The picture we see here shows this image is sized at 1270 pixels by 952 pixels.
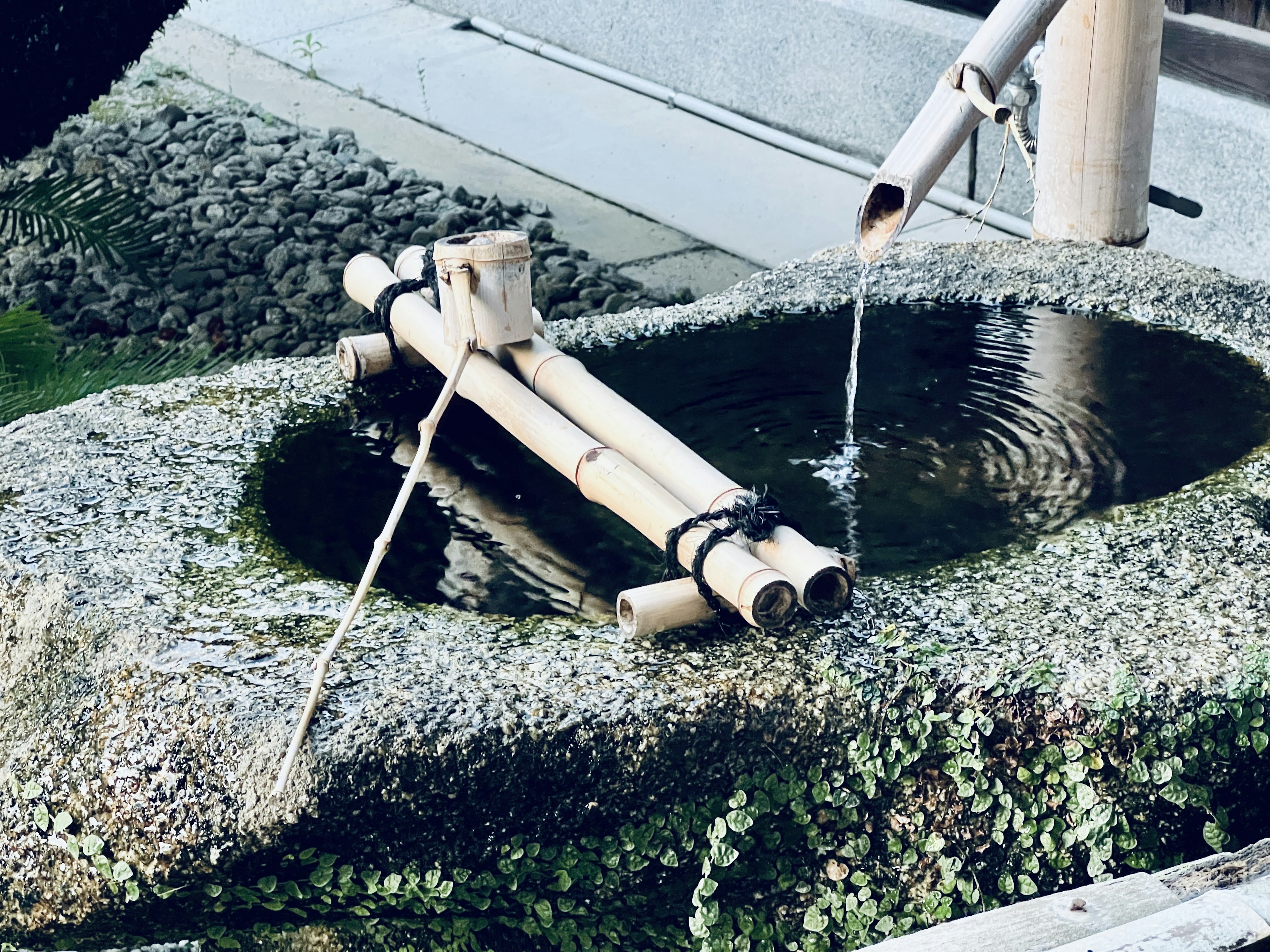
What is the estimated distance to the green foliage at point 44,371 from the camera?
375 cm

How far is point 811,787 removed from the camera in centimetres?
245

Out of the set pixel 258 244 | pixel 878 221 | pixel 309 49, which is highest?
pixel 878 221

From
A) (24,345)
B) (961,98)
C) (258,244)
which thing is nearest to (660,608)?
(961,98)

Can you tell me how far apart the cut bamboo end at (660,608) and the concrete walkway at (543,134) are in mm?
3581

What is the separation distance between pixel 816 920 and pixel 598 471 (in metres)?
0.91

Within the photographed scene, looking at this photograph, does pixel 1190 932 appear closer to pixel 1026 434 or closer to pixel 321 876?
pixel 321 876

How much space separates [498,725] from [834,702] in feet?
1.81

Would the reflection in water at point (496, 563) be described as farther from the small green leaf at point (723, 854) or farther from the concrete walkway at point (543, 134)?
the concrete walkway at point (543, 134)

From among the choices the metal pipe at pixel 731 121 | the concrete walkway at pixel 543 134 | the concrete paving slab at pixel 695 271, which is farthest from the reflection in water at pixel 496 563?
the metal pipe at pixel 731 121

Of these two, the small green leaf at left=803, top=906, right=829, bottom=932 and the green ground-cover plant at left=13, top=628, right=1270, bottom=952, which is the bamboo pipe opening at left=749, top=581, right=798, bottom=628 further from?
the small green leaf at left=803, top=906, right=829, bottom=932

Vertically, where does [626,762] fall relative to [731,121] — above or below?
above

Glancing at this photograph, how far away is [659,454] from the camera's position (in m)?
2.87

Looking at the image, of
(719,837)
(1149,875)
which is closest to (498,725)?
(719,837)

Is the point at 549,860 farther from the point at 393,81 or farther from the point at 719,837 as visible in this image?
the point at 393,81
